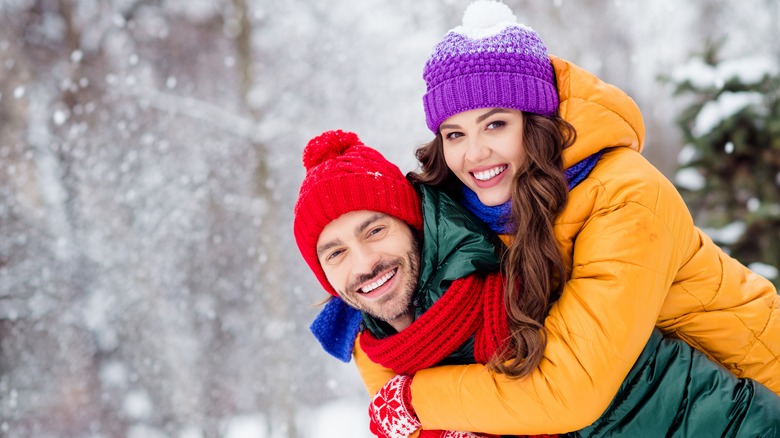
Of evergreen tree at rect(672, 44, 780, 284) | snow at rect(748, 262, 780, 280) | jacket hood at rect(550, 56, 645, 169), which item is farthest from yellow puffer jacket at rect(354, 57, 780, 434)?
evergreen tree at rect(672, 44, 780, 284)

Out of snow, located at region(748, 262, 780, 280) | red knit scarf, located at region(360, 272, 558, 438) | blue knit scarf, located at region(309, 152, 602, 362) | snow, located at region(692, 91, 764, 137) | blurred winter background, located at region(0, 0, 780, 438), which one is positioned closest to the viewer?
red knit scarf, located at region(360, 272, 558, 438)

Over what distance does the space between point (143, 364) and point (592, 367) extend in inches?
267

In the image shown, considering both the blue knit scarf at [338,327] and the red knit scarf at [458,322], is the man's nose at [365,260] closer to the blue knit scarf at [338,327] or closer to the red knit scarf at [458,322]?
the red knit scarf at [458,322]

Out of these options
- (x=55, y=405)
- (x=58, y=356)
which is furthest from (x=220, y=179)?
(x=55, y=405)

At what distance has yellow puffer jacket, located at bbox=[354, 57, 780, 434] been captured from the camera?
1718mm

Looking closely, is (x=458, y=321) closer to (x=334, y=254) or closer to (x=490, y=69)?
(x=334, y=254)

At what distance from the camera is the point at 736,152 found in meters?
4.82

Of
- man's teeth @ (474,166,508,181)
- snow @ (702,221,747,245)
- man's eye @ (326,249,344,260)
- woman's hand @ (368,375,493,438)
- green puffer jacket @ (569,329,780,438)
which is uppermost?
snow @ (702,221,747,245)

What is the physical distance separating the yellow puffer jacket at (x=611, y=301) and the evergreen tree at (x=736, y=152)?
2.98 m

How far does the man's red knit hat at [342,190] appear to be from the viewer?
2.14 meters

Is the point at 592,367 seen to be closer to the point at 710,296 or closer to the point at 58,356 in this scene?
the point at 710,296

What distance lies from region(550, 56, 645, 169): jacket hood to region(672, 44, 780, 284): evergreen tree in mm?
3146

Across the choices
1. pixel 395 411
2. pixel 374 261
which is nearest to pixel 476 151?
pixel 374 261

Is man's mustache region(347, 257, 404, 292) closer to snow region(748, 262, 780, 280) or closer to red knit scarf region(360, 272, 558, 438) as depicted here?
red knit scarf region(360, 272, 558, 438)
